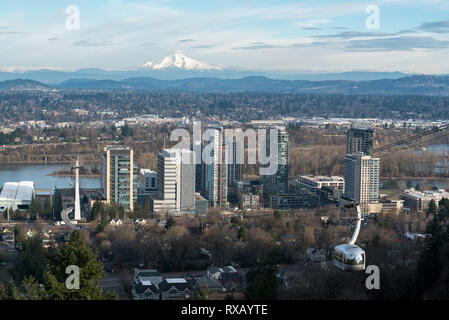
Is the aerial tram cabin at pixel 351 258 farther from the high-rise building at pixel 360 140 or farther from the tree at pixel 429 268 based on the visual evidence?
the high-rise building at pixel 360 140

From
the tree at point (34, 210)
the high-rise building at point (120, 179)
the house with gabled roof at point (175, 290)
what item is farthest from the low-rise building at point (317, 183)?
the house with gabled roof at point (175, 290)

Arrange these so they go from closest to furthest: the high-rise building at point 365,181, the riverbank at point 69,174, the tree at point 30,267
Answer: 1. the tree at point 30,267
2. the high-rise building at point 365,181
3. the riverbank at point 69,174

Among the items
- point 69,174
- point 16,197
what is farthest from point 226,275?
point 69,174

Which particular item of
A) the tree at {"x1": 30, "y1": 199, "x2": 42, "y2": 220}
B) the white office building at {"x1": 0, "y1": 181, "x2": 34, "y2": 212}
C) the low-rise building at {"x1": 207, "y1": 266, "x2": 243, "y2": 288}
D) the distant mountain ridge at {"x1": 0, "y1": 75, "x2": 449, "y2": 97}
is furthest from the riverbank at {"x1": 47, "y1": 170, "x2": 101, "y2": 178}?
the distant mountain ridge at {"x1": 0, "y1": 75, "x2": 449, "y2": 97}

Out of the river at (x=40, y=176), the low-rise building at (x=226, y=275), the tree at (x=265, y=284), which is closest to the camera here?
the tree at (x=265, y=284)

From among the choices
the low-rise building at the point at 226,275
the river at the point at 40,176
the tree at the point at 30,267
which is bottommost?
the river at the point at 40,176

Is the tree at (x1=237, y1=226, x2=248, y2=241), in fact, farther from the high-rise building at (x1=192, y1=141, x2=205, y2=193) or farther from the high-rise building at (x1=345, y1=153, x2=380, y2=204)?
the high-rise building at (x1=192, y1=141, x2=205, y2=193)
